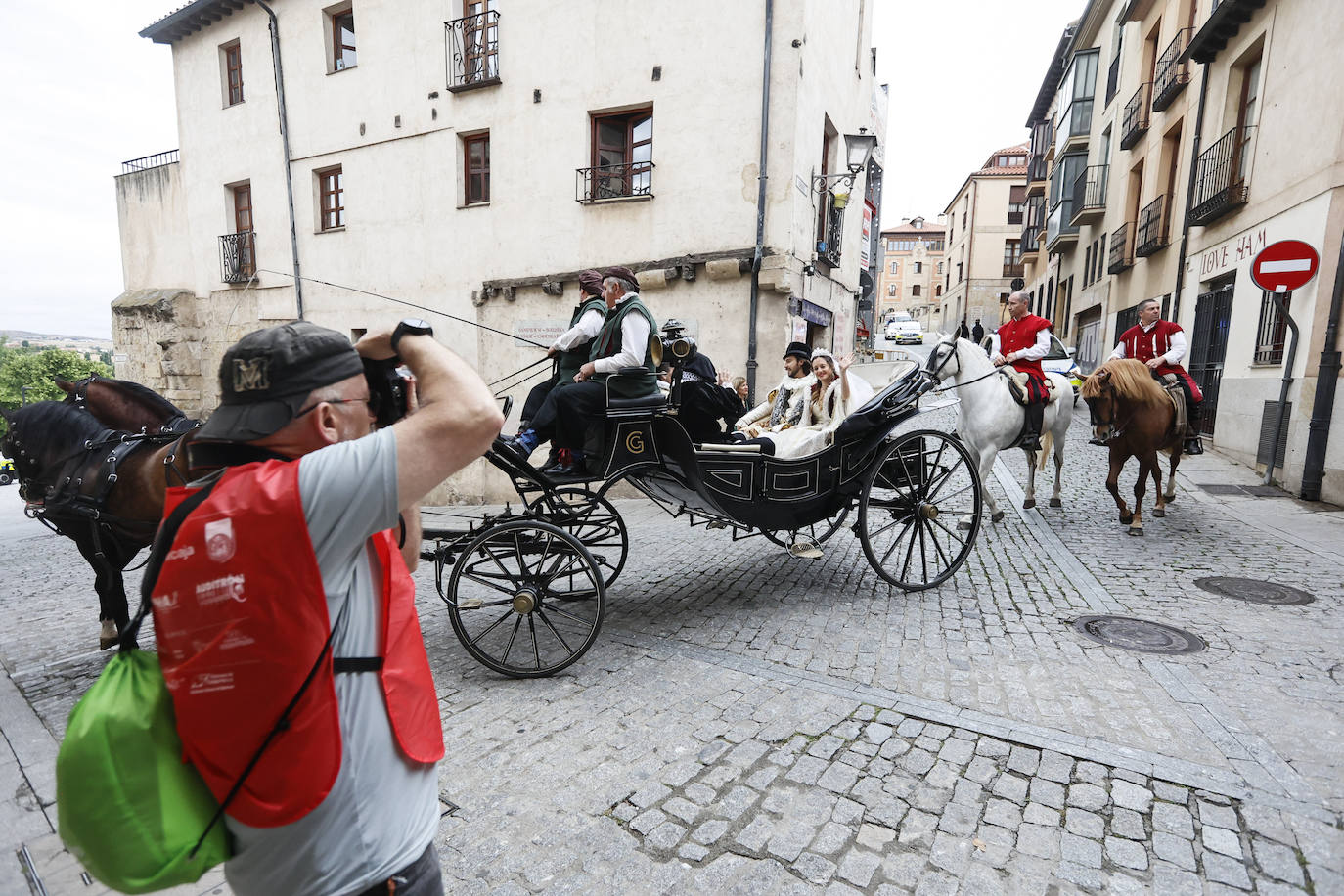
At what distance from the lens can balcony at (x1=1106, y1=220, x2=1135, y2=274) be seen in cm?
1656

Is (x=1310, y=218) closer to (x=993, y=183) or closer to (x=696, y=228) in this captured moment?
(x=696, y=228)

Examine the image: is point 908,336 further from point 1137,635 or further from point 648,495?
point 648,495

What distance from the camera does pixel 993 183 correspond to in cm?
4619

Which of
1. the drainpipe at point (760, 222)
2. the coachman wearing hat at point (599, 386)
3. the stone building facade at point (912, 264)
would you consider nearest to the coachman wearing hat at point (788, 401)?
the coachman wearing hat at point (599, 386)

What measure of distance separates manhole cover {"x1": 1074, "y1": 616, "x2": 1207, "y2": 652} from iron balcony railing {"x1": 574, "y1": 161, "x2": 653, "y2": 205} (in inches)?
334

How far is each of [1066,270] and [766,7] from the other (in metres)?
21.2

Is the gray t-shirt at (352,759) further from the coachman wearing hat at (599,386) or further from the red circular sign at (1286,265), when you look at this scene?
the red circular sign at (1286,265)

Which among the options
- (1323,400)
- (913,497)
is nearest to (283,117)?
(913,497)

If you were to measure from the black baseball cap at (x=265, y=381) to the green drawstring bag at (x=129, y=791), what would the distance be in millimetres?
405

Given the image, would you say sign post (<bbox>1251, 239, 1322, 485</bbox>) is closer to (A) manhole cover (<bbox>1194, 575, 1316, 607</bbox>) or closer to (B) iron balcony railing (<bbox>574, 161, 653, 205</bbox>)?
(A) manhole cover (<bbox>1194, 575, 1316, 607</bbox>)

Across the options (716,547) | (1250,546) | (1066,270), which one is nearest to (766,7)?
(716,547)

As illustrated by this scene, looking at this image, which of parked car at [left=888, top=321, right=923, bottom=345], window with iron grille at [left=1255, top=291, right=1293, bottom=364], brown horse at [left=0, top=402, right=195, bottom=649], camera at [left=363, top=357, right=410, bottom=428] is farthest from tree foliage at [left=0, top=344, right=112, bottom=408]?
window with iron grille at [left=1255, top=291, right=1293, bottom=364]

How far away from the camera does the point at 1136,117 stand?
16578mm

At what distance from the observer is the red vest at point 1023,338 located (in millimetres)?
7242
